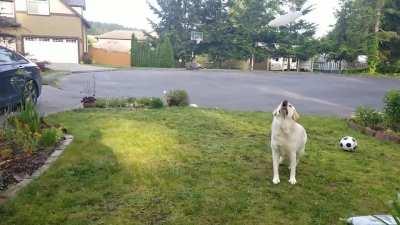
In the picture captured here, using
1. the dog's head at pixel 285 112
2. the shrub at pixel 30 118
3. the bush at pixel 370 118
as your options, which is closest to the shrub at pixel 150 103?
the shrub at pixel 30 118

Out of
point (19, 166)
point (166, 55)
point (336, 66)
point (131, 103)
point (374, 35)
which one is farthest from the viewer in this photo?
point (166, 55)

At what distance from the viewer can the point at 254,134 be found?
7066mm

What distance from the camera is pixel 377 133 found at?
23.4ft

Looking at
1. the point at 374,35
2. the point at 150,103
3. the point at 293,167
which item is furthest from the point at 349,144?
the point at 374,35

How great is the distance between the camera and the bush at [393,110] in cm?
707

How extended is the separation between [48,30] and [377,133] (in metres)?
32.9

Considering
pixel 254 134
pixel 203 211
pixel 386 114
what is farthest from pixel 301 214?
pixel 386 114

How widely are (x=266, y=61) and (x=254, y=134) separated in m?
28.1

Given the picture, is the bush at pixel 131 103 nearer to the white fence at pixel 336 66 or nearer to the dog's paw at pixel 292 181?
the dog's paw at pixel 292 181

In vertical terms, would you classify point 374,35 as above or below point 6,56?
above

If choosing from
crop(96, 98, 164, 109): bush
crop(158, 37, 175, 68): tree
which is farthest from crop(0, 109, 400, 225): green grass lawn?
crop(158, 37, 175, 68): tree

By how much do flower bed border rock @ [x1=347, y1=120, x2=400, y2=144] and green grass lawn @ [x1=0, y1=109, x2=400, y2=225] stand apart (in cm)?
23

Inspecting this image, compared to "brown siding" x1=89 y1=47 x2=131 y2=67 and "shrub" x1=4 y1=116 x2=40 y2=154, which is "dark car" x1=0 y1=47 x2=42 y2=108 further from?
"brown siding" x1=89 y1=47 x2=131 y2=67

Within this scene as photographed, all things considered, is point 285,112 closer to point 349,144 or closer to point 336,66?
point 349,144
